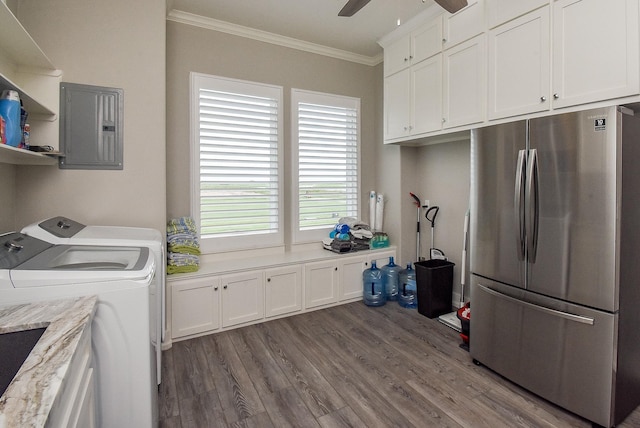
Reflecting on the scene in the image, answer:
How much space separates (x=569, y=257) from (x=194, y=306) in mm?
2762

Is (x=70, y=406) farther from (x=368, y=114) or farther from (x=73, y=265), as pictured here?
(x=368, y=114)

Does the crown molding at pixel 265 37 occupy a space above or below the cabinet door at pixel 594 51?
above

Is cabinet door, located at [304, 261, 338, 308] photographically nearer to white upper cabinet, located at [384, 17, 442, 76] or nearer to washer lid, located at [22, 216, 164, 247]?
washer lid, located at [22, 216, 164, 247]

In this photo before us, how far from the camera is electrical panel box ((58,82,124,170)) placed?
2.25m

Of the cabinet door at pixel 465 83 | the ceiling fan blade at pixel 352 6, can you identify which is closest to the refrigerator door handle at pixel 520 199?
the cabinet door at pixel 465 83

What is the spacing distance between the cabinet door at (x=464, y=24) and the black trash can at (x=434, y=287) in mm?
2088

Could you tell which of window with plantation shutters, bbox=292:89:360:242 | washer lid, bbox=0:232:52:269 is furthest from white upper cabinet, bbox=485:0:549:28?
washer lid, bbox=0:232:52:269

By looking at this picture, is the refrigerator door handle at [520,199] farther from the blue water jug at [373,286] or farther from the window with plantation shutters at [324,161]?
the window with plantation shutters at [324,161]

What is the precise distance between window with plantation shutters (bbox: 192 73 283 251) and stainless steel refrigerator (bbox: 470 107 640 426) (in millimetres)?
2157

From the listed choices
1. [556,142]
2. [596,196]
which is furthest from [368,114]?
[596,196]

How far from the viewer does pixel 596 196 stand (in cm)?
176

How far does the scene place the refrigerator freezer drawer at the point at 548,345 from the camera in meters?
1.77

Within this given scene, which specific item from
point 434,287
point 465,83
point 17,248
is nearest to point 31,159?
point 17,248

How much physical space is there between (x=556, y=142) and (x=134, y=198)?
2.88 m
